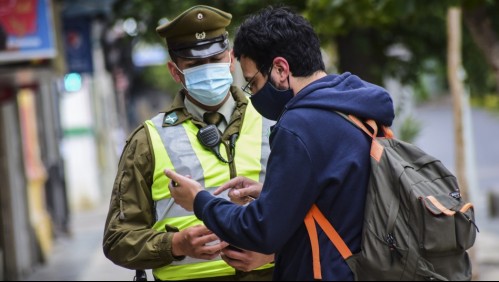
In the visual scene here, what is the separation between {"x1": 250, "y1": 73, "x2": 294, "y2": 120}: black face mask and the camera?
3422mm

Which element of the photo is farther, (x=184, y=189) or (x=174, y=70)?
(x=174, y=70)

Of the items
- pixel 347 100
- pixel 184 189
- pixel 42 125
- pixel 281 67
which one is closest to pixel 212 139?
pixel 184 189

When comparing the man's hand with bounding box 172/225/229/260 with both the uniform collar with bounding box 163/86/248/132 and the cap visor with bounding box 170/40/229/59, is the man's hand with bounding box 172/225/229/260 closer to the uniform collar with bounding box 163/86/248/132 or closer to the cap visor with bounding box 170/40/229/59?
the uniform collar with bounding box 163/86/248/132

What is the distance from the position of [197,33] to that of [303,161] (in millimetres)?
1306

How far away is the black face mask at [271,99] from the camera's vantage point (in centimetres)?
342

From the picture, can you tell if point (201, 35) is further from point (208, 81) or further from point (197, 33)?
point (208, 81)

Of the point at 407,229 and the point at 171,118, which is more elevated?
the point at 171,118

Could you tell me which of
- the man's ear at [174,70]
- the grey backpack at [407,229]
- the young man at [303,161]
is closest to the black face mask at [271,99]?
the young man at [303,161]

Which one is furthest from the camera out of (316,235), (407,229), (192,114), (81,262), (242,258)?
(81,262)

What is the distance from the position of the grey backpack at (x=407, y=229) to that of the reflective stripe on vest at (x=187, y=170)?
1053 mm

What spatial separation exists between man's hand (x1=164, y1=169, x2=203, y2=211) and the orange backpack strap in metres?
0.46

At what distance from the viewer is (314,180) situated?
3.16 metres

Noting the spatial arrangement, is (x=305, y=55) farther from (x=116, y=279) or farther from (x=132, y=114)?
(x=132, y=114)

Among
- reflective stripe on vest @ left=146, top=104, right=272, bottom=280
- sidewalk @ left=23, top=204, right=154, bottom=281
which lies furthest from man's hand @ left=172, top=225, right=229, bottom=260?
sidewalk @ left=23, top=204, right=154, bottom=281
